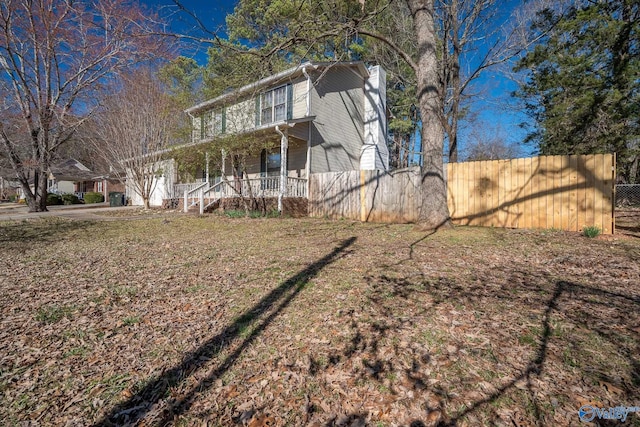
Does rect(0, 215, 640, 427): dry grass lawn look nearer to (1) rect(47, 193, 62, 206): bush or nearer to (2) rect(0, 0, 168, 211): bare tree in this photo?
(2) rect(0, 0, 168, 211): bare tree

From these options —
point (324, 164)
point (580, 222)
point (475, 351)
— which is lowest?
point (475, 351)

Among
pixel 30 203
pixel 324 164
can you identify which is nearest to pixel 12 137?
pixel 30 203

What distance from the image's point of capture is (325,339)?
2.40 m

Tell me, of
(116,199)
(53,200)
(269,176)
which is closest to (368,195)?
(269,176)

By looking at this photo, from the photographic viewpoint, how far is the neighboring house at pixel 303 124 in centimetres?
1155

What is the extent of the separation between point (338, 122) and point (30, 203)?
1587 cm

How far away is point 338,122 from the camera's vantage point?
14320 mm

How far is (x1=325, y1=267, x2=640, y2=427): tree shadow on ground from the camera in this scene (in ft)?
5.45

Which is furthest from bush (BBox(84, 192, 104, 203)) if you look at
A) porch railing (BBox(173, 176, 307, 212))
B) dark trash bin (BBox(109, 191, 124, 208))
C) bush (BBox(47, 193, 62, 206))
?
porch railing (BBox(173, 176, 307, 212))

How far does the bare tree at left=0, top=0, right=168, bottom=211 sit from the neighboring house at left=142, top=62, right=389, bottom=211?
4.38m

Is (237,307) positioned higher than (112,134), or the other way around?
(112,134)

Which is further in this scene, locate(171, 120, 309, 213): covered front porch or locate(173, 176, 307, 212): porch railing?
locate(173, 176, 307, 212): porch railing

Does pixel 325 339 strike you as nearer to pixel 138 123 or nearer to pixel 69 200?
pixel 138 123

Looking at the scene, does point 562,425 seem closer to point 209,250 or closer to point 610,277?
point 610,277
